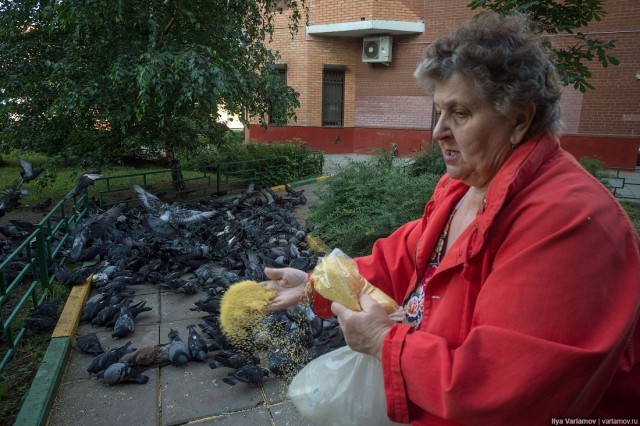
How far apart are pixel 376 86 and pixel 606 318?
17085mm

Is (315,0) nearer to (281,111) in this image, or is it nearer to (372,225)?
(281,111)

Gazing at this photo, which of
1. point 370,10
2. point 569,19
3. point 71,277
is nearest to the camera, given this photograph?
point 71,277

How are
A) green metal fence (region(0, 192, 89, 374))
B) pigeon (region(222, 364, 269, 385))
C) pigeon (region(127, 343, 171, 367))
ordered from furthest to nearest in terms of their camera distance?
green metal fence (region(0, 192, 89, 374)) → pigeon (region(127, 343, 171, 367)) → pigeon (region(222, 364, 269, 385))

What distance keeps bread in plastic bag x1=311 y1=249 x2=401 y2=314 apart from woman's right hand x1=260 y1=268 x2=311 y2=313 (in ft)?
1.06

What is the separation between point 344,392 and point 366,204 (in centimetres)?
527


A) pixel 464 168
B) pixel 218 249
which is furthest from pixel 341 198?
pixel 464 168

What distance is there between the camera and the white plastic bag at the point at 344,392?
1.57 metres

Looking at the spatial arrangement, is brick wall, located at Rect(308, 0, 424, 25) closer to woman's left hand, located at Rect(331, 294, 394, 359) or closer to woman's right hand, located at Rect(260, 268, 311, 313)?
woman's right hand, located at Rect(260, 268, 311, 313)

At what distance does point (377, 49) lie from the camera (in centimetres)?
1653

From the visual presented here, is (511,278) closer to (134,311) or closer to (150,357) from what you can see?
(150,357)

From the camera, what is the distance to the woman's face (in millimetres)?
1375

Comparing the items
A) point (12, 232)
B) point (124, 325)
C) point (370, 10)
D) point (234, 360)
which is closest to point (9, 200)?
point (12, 232)

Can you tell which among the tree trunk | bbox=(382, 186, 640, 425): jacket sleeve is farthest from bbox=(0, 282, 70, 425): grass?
the tree trunk

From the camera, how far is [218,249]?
6309mm
